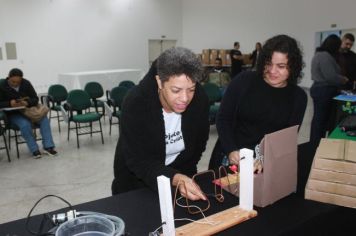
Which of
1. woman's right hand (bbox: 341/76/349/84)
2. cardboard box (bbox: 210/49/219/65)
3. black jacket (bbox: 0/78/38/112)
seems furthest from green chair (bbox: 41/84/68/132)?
cardboard box (bbox: 210/49/219/65)

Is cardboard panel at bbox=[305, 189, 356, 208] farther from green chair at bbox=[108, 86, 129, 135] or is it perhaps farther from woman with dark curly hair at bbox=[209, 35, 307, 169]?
green chair at bbox=[108, 86, 129, 135]

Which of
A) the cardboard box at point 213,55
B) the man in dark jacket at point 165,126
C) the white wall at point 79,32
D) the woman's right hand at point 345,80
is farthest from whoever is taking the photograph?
the cardboard box at point 213,55

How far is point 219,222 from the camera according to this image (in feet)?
3.59

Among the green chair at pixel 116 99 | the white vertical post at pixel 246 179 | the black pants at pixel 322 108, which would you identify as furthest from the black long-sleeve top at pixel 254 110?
the green chair at pixel 116 99

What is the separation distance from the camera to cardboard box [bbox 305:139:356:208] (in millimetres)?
1251

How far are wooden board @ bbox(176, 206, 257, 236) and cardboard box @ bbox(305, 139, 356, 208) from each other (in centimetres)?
32

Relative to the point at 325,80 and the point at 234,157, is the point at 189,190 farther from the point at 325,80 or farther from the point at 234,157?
the point at 325,80

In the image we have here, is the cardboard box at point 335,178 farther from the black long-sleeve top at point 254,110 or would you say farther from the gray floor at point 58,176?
the gray floor at point 58,176

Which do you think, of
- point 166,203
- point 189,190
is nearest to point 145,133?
point 189,190

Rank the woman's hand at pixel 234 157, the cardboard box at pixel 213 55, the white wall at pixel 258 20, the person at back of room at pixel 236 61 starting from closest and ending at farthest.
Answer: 1. the woman's hand at pixel 234 157
2. the white wall at pixel 258 20
3. the person at back of room at pixel 236 61
4. the cardboard box at pixel 213 55

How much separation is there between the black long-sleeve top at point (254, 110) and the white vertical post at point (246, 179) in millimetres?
561

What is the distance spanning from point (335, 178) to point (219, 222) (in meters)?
0.53

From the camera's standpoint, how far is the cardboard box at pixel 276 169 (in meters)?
1.17

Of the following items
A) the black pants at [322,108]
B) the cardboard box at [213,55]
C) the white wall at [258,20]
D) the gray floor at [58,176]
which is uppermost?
the white wall at [258,20]
